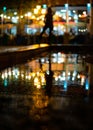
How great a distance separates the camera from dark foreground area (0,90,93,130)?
5.24 metres

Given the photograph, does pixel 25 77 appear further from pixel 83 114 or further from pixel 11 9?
pixel 11 9

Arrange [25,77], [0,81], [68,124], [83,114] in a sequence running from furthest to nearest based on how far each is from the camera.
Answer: [25,77]
[0,81]
[83,114]
[68,124]

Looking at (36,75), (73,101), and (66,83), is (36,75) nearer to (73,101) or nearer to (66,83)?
(66,83)

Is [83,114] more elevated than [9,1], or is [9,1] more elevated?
[9,1]

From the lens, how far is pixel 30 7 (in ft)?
113

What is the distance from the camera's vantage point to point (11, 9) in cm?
3534

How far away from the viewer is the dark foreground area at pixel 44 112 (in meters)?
5.24

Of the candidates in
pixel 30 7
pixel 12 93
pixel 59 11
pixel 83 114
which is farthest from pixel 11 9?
pixel 83 114

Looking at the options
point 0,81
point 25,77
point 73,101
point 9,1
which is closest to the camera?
point 73,101

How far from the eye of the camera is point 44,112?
6184 mm

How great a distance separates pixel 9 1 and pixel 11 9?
2030mm

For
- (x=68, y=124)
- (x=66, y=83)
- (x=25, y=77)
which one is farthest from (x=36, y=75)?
(x=68, y=124)

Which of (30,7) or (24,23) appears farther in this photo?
(24,23)

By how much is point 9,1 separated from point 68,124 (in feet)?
94.3
